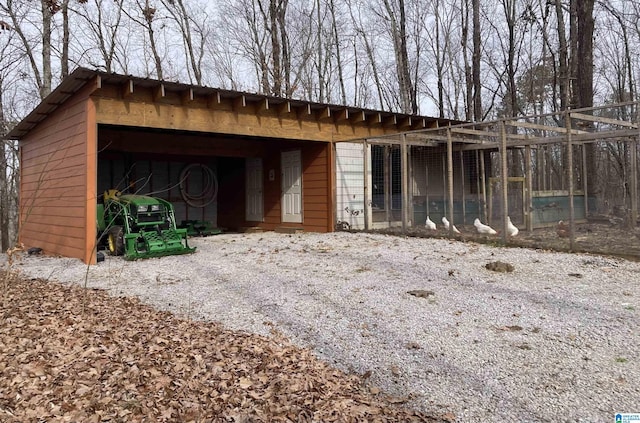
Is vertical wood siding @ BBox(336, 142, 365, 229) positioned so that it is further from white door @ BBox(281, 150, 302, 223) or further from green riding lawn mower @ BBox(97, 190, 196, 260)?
green riding lawn mower @ BBox(97, 190, 196, 260)

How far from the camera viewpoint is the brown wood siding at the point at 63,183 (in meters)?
7.43

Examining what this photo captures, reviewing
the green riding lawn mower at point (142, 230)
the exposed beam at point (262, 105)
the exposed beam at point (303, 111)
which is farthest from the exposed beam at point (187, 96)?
the exposed beam at point (303, 111)

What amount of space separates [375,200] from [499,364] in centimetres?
805

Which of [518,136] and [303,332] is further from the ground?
[518,136]

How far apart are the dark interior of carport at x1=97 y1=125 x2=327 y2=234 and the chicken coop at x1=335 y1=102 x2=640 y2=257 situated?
1493mm

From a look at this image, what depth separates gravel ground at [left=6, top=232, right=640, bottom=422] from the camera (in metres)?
2.49

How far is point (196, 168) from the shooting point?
1422 cm

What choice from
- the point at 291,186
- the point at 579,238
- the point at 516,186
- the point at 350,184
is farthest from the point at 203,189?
the point at 579,238

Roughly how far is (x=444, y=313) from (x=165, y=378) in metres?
2.50

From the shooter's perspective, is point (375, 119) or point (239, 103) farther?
point (375, 119)

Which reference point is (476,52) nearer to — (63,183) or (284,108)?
(284,108)

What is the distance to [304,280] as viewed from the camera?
5.60 meters

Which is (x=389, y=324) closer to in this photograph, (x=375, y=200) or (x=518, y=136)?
(x=375, y=200)

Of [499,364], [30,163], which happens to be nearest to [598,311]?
[499,364]
